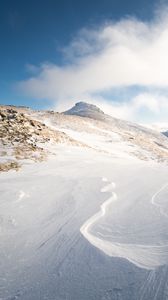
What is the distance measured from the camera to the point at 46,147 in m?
11.3

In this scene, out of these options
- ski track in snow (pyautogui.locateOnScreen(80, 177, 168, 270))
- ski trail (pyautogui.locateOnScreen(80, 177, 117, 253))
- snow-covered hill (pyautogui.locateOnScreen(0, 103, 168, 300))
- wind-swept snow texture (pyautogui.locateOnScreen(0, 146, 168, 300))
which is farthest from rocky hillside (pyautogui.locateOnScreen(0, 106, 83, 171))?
ski track in snow (pyautogui.locateOnScreen(80, 177, 168, 270))

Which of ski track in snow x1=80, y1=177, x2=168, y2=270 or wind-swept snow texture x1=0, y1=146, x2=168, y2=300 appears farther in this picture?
ski track in snow x1=80, y1=177, x2=168, y2=270

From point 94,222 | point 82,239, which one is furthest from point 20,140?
point 82,239

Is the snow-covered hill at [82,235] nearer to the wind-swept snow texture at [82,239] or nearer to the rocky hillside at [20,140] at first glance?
the wind-swept snow texture at [82,239]

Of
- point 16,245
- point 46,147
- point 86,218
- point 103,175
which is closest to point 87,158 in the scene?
point 46,147

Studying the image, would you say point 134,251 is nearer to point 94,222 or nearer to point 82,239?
point 82,239

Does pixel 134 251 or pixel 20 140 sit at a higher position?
pixel 20 140

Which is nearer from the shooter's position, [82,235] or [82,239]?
[82,239]

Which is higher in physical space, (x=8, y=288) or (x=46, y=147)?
(x=46, y=147)

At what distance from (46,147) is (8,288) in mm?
8937

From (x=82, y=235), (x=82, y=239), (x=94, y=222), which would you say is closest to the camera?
(x=82, y=239)

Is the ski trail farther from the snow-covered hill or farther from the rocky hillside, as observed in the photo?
the rocky hillside

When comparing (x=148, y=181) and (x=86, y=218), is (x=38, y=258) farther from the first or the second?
(x=148, y=181)

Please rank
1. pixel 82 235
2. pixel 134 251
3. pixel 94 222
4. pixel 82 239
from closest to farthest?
pixel 134 251 → pixel 82 239 → pixel 82 235 → pixel 94 222
